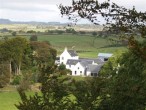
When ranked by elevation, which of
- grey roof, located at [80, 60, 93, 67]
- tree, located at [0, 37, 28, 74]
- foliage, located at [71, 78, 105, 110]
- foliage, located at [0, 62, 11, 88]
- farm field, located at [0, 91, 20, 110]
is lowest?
grey roof, located at [80, 60, 93, 67]

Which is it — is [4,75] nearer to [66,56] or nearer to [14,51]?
[14,51]

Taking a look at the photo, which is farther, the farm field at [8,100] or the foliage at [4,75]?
the foliage at [4,75]

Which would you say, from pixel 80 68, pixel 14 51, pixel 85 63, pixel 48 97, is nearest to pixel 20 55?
pixel 14 51

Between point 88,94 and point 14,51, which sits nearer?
point 88,94

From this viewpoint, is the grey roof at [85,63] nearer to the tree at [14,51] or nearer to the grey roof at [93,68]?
the grey roof at [93,68]

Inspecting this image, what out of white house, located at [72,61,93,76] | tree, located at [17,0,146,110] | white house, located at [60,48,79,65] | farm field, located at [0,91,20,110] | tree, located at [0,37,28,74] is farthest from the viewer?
white house, located at [60,48,79,65]

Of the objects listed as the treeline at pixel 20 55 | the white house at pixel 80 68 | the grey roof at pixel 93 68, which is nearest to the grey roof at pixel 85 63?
the white house at pixel 80 68

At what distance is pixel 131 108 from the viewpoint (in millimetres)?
14219

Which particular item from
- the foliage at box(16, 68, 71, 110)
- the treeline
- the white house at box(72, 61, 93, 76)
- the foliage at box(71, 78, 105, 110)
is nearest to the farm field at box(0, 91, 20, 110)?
the treeline

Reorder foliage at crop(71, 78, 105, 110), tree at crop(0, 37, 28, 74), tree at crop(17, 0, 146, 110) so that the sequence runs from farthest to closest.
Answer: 1. tree at crop(0, 37, 28, 74)
2. foliage at crop(71, 78, 105, 110)
3. tree at crop(17, 0, 146, 110)

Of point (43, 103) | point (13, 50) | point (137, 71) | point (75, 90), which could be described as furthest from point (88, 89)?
point (13, 50)

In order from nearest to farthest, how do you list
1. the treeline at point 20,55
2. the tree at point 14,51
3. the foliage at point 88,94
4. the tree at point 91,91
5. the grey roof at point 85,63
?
1. the tree at point 91,91
2. the foliage at point 88,94
3. the treeline at point 20,55
4. the tree at point 14,51
5. the grey roof at point 85,63

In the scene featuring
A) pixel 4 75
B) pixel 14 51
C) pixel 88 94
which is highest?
pixel 88 94

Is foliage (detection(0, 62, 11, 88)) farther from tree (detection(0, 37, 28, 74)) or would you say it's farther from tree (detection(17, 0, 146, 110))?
tree (detection(17, 0, 146, 110))
